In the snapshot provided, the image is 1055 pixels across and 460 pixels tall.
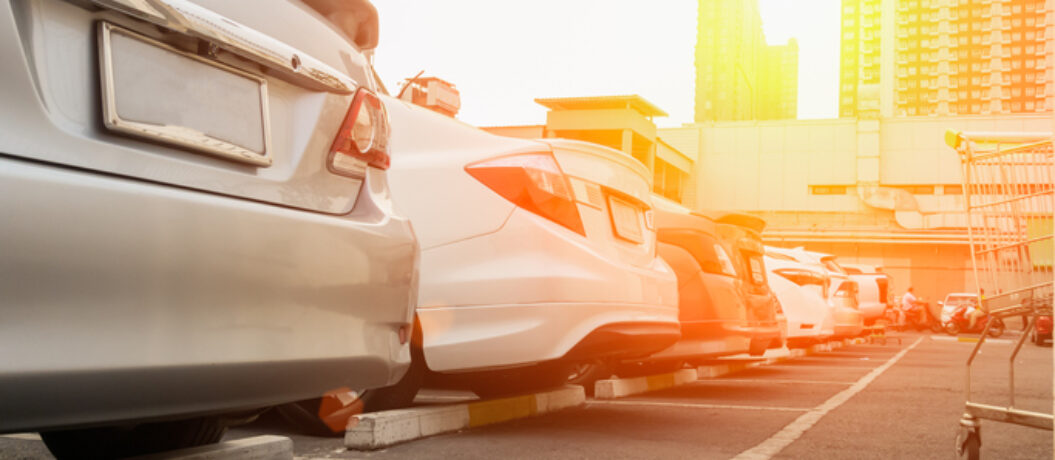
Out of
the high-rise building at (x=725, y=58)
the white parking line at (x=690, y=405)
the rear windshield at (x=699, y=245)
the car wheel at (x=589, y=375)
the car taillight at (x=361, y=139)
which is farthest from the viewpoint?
the high-rise building at (x=725, y=58)

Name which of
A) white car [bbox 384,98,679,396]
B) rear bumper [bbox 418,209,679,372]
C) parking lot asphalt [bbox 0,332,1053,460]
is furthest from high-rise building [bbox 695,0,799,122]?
rear bumper [bbox 418,209,679,372]

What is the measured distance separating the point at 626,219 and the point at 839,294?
11282 mm

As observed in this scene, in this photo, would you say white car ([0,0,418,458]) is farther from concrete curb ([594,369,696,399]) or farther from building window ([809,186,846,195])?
building window ([809,186,846,195])

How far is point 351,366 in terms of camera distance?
7.72 ft

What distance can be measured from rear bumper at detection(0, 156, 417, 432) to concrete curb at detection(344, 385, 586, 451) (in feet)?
6.57

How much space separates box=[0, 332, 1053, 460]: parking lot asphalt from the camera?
14.7 feet

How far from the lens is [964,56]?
346ft

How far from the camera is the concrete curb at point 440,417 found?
435 centimetres

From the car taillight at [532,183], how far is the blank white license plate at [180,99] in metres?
2.57

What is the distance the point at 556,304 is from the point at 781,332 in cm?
460

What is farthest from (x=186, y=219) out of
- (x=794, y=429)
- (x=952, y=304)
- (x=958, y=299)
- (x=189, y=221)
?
(x=958, y=299)

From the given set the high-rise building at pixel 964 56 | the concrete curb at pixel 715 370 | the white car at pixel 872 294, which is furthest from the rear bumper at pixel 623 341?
the high-rise building at pixel 964 56

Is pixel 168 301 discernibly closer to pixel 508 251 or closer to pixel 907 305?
pixel 508 251

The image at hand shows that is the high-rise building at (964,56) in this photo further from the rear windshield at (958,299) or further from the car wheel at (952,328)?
the car wheel at (952,328)
